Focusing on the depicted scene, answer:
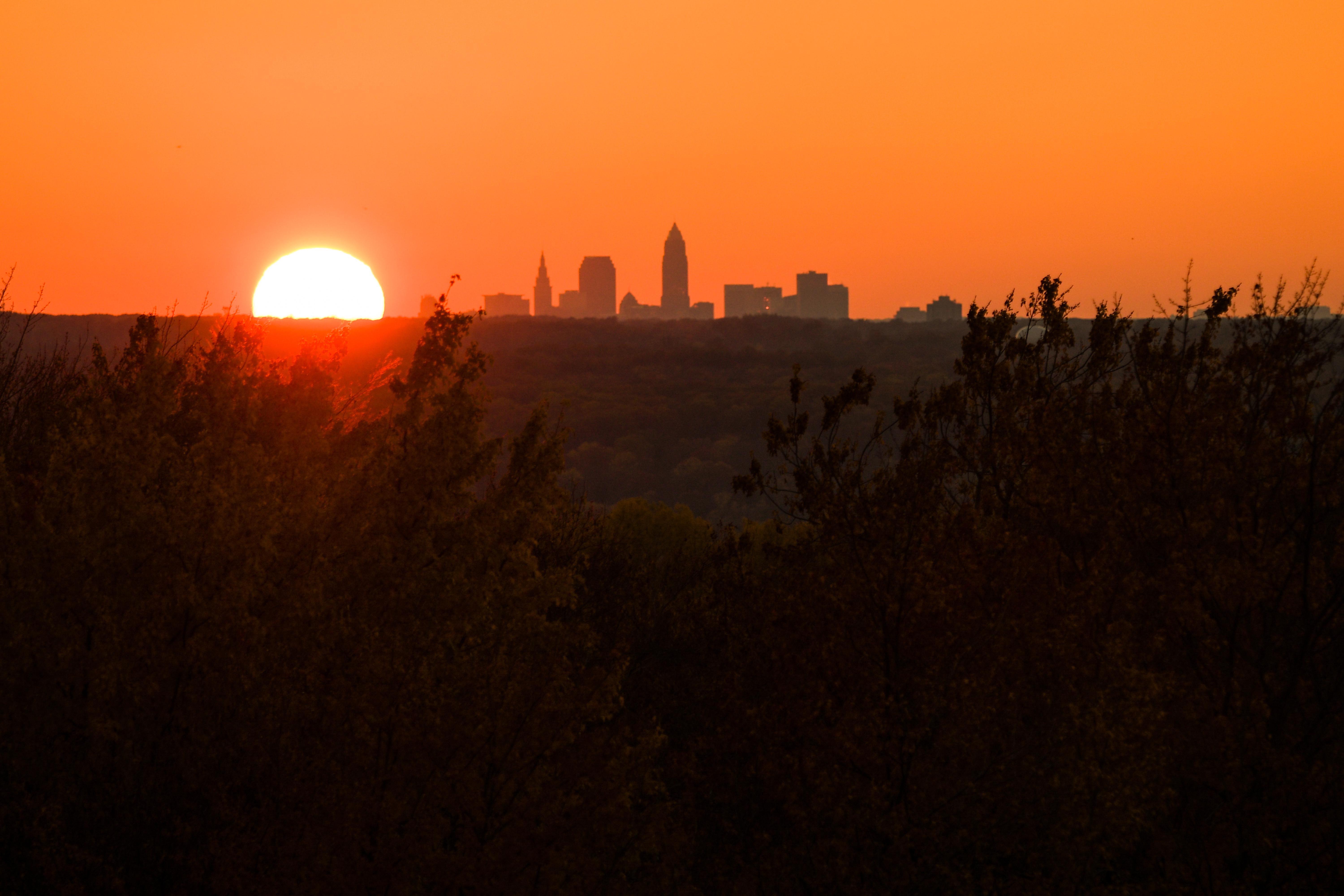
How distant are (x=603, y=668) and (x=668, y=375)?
149 m

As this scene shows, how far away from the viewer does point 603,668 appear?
931 centimetres

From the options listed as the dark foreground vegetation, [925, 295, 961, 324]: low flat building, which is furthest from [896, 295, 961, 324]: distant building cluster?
the dark foreground vegetation

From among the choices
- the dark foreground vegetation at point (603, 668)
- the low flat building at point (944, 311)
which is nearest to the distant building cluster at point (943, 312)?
the low flat building at point (944, 311)

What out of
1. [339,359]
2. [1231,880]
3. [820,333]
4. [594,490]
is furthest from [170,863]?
[820,333]

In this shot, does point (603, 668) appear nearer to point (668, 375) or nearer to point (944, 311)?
point (668, 375)

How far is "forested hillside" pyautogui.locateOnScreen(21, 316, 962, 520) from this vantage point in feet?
378

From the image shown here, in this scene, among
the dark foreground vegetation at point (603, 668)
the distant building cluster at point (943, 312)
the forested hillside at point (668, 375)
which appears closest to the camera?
the dark foreground vegetation at point (603, 668)

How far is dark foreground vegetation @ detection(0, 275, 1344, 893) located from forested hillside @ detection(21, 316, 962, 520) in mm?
53082

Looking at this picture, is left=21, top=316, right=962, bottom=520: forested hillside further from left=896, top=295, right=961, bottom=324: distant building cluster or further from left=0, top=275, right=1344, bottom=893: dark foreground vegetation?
left=0, top=275, right=1344, bottom=893: dark foreground vegetation

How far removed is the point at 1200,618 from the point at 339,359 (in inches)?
344

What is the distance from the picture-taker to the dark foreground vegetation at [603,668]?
8492 millimetres

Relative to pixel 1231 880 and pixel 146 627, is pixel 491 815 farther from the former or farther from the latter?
pixel 1231 880

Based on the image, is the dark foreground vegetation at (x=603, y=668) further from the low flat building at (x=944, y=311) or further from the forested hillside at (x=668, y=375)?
the low flat building at (x=944, y=311)

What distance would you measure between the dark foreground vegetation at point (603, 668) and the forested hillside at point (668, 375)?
53.1 meters
